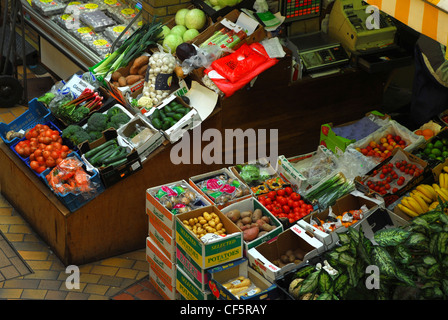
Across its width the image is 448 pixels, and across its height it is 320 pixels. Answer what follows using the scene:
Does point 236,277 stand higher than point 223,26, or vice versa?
point 223,26

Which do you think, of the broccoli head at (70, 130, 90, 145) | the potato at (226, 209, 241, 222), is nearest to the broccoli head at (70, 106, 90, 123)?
the broccoli head at (70, 130, 90, 145)

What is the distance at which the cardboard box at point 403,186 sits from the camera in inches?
226

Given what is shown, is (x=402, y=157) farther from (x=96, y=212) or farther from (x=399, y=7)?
(x=96, y=212)

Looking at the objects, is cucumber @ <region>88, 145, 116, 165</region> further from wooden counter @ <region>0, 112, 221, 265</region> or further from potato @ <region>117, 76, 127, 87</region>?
potato @ <region>117, 76, 127, 87</region>

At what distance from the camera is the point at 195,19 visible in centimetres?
715

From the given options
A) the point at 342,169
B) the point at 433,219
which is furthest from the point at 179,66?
the point at 433,219

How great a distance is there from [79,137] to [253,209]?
184 centimetres

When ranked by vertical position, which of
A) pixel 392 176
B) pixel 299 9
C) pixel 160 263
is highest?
pixel 299 9

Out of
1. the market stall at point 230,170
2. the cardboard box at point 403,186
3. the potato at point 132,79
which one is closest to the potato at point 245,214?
the market stall at point 230,170

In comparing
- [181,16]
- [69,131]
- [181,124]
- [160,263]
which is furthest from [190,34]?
[160,263]

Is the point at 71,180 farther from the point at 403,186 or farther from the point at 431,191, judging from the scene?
the point at 431,191

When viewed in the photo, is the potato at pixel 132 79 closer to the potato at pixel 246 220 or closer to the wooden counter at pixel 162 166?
the wooden counter at pixel 162 166

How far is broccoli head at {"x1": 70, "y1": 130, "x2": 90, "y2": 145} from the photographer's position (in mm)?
6221

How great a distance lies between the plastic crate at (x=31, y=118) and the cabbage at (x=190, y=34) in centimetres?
167
